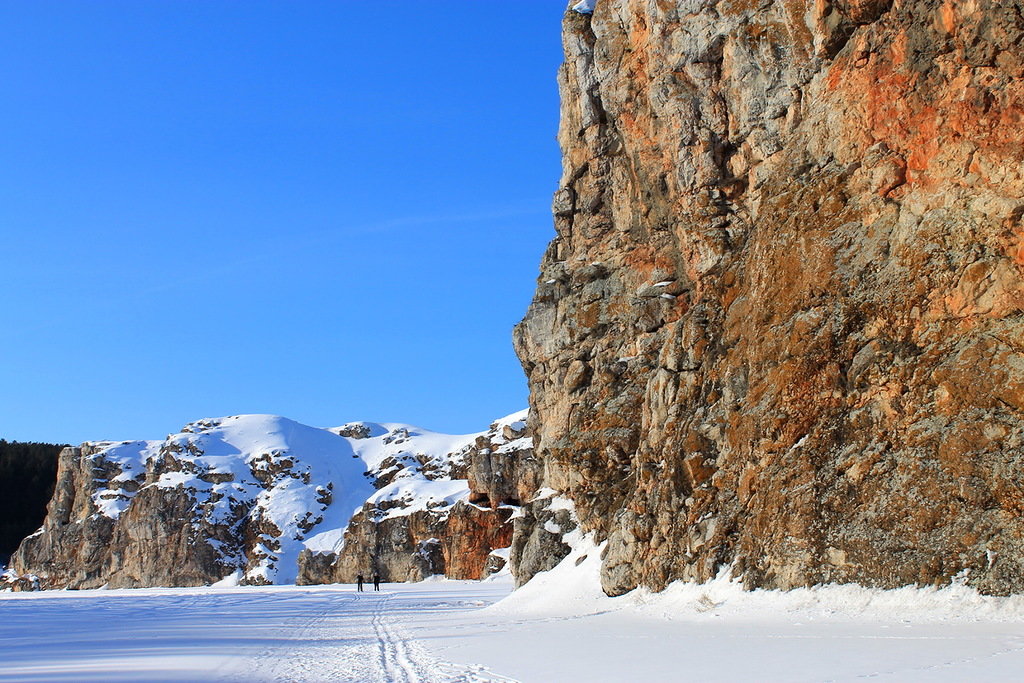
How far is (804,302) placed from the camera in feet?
67.9

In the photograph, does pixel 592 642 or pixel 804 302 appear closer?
pixel 592 642

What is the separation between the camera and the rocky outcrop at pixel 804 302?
55.9ft

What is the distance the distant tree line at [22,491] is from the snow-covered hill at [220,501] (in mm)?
24090

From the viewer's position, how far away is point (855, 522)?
701 inches

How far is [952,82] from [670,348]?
9.77 meters

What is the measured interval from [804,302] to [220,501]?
72.9 meters

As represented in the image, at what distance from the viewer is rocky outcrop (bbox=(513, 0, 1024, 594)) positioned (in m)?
17.0

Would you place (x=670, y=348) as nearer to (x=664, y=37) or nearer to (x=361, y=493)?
(x=664, y=37)

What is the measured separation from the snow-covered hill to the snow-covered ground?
45.7 m

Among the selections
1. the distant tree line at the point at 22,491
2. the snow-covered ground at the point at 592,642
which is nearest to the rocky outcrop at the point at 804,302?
the snow-covered ground at the point at 592,642

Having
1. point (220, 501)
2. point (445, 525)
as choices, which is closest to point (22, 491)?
point (220, 501)

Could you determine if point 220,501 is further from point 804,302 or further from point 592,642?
point 592,642

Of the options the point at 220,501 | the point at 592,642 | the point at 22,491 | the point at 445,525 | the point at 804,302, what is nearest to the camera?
the point at 592,642

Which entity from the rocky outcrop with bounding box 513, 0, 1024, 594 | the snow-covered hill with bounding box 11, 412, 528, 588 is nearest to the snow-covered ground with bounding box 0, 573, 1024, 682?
the rocky outcrop with bounding box 513, 0, 1024, 594
